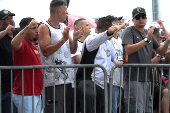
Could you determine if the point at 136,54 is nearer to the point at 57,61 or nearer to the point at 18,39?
the point at 57,61

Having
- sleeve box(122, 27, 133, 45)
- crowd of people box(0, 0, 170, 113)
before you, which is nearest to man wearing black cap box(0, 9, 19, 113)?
crowd of people box(0, 0, 170, 113)

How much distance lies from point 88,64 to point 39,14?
8.57m

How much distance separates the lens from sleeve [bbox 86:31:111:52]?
15.3 ft

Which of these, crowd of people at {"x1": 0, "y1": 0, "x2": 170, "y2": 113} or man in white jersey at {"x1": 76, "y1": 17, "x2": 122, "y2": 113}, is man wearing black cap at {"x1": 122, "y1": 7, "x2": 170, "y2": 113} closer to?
crowd of people at {"x1": 0, "y1": 0, "x2": 170, "y2": 113}

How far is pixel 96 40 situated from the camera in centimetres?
474

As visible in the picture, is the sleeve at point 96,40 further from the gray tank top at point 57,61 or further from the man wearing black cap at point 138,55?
the man wearing black cap at point 138,55

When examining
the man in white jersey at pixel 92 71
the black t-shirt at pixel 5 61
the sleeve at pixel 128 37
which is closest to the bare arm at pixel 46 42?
the man in white jersey at pixel 92 71

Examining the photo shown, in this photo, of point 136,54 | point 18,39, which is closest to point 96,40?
point 136,54

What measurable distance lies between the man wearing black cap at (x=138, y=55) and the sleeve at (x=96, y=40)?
74 cm

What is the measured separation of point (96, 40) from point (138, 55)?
100 centimetres

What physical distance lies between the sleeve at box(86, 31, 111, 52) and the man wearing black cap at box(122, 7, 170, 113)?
74cm

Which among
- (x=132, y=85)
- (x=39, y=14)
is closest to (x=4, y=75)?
(x=132, y=85)

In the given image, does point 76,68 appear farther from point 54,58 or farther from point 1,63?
point 1,63

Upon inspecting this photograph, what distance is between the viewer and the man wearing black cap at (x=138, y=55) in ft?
17.0
